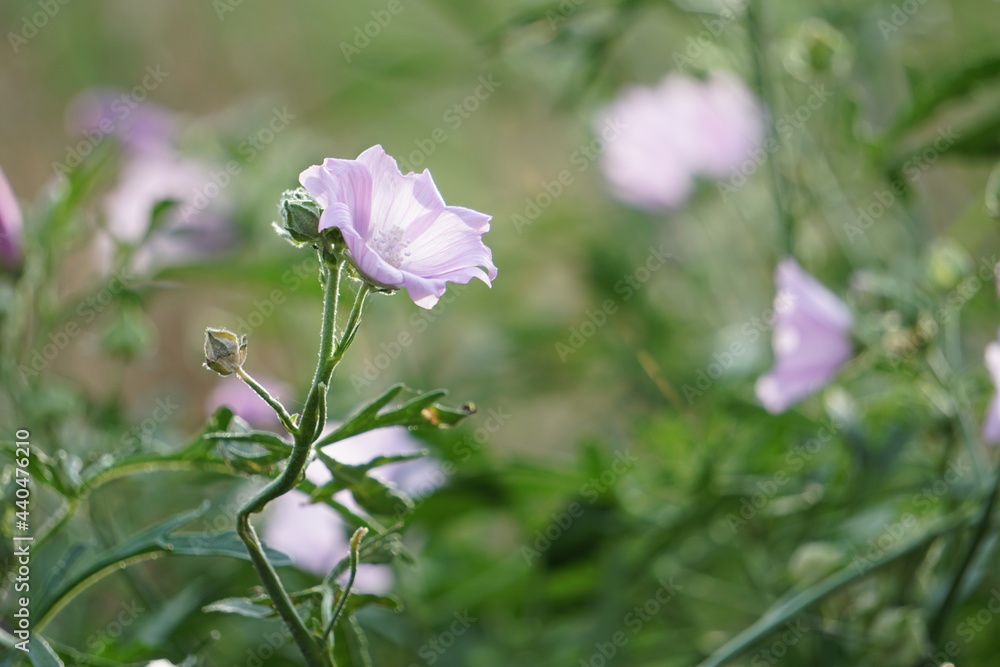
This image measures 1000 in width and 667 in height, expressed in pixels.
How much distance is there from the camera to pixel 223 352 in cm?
37

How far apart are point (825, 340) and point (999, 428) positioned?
12 centimetres

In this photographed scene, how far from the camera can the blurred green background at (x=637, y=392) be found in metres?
0.60

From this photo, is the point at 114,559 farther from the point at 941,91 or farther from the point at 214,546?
the point at 941,91

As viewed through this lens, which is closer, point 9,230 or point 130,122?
point 9,230

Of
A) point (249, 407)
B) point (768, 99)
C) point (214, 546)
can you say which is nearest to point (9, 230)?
point (249, 407)

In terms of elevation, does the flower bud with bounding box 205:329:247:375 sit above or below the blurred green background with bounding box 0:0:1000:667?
above

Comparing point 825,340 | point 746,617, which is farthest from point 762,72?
point 746,617

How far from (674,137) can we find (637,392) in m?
0.26

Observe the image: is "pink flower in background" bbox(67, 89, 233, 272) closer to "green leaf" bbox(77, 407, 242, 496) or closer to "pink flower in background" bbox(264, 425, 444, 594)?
"pink flower in background" bbox(264, 425, 444, 594)

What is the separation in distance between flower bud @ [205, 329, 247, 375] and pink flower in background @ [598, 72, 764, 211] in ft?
2.27

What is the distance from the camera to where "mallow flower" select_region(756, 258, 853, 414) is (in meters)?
0.62

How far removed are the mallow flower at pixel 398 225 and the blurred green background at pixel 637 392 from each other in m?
0.18

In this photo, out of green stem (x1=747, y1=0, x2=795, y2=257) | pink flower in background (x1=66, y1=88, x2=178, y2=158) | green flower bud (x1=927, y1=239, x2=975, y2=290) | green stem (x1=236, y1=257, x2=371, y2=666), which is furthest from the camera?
pink flower in background (x1=66, y1=88, x2=178, y2=158)

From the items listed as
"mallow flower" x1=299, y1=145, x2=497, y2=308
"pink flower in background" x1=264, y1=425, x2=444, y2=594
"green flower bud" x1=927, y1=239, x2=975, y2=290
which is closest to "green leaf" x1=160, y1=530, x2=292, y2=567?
"mallow flower" x1=299, y1=145, x2=497, y2=308
